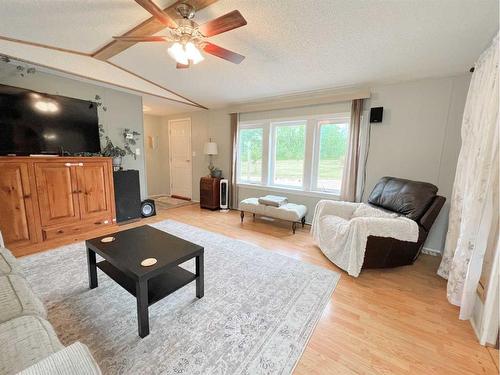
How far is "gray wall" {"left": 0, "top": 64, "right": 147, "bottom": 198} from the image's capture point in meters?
2.71

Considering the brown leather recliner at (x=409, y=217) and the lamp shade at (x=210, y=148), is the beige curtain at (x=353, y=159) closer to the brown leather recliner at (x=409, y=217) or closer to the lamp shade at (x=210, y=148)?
the brown leather recliner at (x=409, y=217)

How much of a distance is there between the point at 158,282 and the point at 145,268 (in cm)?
31

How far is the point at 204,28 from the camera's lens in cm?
167

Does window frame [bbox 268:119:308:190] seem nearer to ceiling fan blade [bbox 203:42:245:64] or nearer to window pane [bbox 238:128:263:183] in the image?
window pane [bbox 238:128:263:183]

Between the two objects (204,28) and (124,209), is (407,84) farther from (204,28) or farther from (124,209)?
(124,209)

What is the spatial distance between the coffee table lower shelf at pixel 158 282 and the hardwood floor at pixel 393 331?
3.21ft

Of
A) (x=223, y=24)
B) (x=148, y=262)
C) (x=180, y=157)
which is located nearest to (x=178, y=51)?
(x=223, y=24)

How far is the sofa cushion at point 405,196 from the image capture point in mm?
2275

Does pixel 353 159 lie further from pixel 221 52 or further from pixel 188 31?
pixel 188 31

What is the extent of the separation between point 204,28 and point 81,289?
8.02 ft

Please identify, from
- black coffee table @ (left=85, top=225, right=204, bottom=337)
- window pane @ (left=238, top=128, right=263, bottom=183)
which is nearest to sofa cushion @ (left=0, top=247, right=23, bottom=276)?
black coffee table @ (left=85, top=225, right=204, bottom=337)

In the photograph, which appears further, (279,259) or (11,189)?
(279,259)

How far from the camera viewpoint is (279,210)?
344cm

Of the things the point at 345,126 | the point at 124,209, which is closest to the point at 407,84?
the point at 345,126
